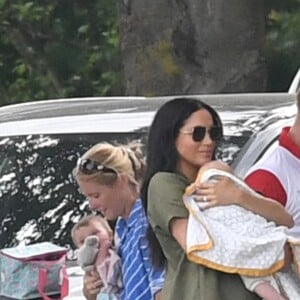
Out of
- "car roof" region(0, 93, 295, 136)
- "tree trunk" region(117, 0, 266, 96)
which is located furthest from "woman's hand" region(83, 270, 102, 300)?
"tree trunk" region(117, 0, 266, 96)

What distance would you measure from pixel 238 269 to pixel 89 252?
801 millimetres

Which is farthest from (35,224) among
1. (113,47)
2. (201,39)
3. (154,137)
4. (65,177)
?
(113,47)

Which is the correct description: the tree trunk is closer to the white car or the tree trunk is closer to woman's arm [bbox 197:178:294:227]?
the white car

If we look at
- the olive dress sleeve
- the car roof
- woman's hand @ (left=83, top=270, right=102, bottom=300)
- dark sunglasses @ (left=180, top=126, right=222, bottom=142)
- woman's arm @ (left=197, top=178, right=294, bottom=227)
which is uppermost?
dark sunglasses @ (left=180, top=126, right=222, bottom=142)

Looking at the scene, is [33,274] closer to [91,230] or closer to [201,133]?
[91,230]

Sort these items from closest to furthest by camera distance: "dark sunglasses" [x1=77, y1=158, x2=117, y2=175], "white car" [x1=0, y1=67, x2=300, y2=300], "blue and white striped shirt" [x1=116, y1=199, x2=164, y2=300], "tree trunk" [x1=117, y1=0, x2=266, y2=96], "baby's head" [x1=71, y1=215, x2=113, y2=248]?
"blue and white striped shirt" [x1=116, y1=199, x2=164, y2=300] < "dark sunglasses" [x1=77, y1=158, x2=117, y2=175] < "baby's head" [x1=71, y1=215, x2=113, y2=248] < "white car" [x1=0, y1=67, x2=300, y2=300] < "tree trunk" [x1=117, y1=0, x2=266, y2=96]

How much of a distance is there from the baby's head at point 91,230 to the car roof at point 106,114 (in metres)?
0.37

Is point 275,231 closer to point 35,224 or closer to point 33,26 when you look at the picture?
point 35,224

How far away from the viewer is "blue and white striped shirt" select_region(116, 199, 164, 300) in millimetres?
4285

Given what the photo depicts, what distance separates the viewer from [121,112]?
5.07 meters

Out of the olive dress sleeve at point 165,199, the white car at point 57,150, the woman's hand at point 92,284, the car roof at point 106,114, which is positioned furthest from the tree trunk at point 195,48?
the olive dress sleeve at point 165,199

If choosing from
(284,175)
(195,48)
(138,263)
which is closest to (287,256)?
(284,175)

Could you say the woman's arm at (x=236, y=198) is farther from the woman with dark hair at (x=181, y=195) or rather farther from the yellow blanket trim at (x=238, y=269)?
the yellow blanket trim at (x=238, y=269)

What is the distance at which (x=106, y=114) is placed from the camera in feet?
16.6
